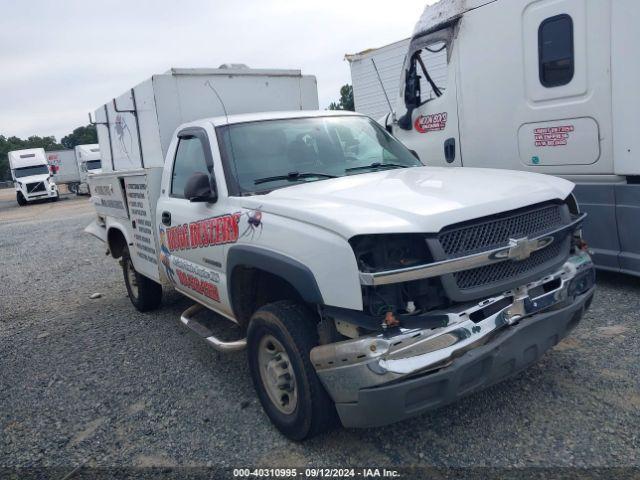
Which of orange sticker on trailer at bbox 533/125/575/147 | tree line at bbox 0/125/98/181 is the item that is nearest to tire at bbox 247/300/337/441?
orange sticker on trailer at bbox 533/125/575/147

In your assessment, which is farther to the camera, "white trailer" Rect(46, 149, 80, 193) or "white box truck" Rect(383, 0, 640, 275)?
"white trailer" Rect(46, 149, 80, 193)

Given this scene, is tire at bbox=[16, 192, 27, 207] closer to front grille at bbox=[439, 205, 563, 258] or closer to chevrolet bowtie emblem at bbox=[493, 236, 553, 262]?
front grille at bbox=[439, 205, 563, 258]

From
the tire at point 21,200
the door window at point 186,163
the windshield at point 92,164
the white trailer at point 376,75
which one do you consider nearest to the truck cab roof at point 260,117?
the door window at point 186,163

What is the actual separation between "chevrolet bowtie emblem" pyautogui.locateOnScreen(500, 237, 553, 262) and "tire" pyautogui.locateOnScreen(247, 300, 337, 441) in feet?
3.64

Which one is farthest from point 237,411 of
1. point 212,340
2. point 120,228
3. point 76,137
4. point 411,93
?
point 76,137

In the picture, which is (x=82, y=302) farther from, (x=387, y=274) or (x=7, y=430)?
(x=387, y=274)

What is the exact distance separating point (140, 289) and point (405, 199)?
13.2 feet

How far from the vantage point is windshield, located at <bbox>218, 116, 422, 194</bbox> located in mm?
4059

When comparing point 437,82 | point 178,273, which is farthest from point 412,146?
point 178,273

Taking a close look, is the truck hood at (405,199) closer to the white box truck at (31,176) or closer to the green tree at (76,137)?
the white box truck at (31,176)

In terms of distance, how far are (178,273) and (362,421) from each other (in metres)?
2.51

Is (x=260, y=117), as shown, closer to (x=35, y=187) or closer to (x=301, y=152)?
(x=301, y=152)

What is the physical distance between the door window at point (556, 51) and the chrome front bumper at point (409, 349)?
3.22 m

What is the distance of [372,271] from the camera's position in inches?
109
